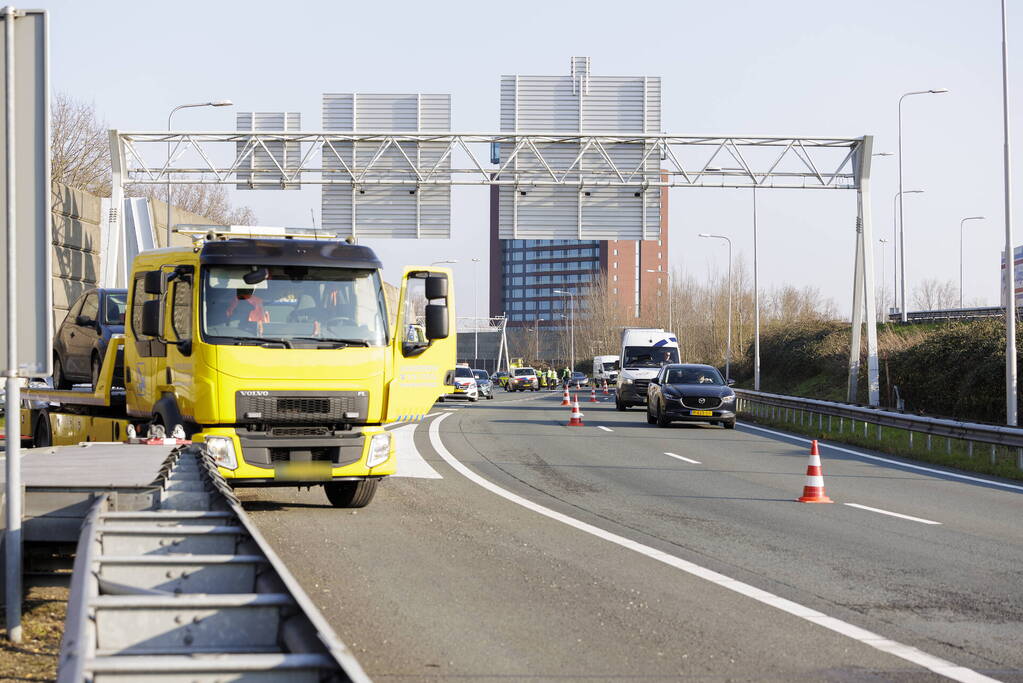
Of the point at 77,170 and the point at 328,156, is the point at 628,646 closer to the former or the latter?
the point at 328,156

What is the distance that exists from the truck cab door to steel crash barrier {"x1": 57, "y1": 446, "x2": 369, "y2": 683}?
7104 millimetres

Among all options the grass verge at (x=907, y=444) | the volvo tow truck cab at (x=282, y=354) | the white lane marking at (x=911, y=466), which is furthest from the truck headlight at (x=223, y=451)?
the grass verge at (x=907, y=444)

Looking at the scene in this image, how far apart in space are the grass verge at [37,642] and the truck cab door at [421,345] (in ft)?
16.2

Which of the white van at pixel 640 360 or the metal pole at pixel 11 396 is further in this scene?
the white van at pixel 640 360

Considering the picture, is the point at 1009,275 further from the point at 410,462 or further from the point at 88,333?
the point at 88,333

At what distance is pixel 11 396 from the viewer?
644 cm

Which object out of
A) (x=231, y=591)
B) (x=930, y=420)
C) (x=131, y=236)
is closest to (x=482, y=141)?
(x=131, y=236)

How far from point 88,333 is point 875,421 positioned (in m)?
18.1

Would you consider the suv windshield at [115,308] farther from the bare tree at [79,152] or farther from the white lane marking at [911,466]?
the bare tree at [79,152]

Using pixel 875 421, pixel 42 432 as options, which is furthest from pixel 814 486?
pixel 875 421

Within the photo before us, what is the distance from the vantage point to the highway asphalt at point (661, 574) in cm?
674

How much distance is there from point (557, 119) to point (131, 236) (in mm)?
12070

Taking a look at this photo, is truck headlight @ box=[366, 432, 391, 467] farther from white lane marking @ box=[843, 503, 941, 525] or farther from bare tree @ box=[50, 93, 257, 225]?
bare tree @ box=[50, 93, 257, 225]

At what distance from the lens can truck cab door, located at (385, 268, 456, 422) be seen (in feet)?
42.2
